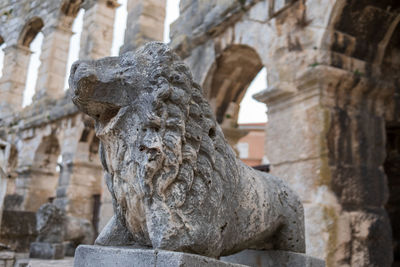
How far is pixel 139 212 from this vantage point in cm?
173

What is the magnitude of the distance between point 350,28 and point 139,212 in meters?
3.49

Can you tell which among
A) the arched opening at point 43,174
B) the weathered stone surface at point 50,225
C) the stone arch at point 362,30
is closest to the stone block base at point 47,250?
the weathered stone surface at point 50,225

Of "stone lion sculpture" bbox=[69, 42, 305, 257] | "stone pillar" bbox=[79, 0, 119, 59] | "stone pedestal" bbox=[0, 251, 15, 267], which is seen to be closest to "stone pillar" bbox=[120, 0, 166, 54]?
"stone pillar" bbox=[79, 0, 119, 59]

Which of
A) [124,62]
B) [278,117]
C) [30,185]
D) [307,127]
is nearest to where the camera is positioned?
[124,62]

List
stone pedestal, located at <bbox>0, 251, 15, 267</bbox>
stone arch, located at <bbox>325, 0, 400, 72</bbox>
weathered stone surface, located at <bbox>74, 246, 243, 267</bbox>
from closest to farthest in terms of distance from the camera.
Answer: weathered stone surface, located at <bbox>74, 246, 243, 267</bbox>, stone pedestal, located at <bbox>0, 251, 15, 267</bbox>, stone arch, located at <bbox>325, 0, 400, 72</bbox>

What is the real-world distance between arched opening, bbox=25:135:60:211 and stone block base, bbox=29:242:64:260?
5683 mm

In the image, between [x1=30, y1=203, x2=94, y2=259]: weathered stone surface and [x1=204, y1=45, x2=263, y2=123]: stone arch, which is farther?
[x1=204, y1=45, x2=263, y2=123]: stone arch

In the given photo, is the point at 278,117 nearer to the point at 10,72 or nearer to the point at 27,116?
the point at 27,116

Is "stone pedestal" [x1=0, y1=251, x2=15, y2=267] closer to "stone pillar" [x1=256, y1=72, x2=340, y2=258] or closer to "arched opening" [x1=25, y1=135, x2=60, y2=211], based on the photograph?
"stone pillar" [x1=256, y1=72, x2=340, y2=258]

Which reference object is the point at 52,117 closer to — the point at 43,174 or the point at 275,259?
the point at 43,174

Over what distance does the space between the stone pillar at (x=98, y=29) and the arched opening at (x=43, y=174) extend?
8.10ft

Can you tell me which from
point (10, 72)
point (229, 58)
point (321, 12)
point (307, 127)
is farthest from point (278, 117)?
point (10, 72)

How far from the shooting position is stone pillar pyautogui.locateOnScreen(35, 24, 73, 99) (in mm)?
11258

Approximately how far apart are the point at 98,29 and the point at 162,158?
9.06 metres
